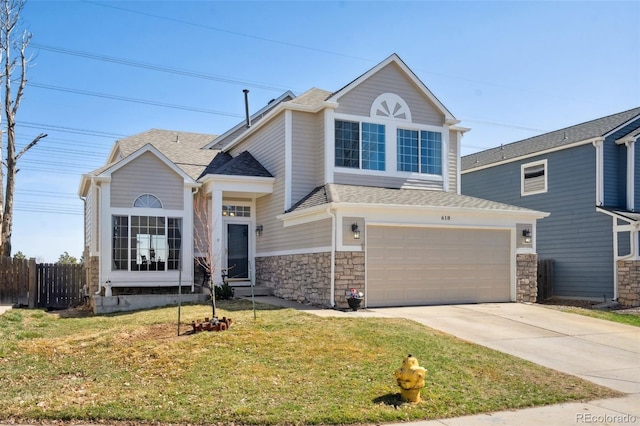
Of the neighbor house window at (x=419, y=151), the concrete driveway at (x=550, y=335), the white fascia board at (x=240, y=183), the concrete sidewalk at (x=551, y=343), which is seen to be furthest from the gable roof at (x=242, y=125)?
the concrete driveway at (x=550, y=335)

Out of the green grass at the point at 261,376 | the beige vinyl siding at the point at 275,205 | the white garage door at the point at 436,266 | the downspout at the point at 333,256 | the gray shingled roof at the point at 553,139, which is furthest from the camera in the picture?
the gray shingled roof at the point at 553,139

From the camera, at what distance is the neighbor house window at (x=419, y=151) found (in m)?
18.3

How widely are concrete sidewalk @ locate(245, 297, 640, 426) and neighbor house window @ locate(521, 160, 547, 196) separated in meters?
8.12

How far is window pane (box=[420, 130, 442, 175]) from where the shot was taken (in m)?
18.6

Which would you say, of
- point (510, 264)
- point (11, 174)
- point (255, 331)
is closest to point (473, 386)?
point (255, 331)

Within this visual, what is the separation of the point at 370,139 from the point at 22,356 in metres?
11.7

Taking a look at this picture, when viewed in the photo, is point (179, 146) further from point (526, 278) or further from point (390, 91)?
point (526, 278)

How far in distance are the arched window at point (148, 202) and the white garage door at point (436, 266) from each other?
22.6 ft

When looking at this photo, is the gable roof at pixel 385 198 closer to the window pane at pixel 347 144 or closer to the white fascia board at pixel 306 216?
the white fascia board at pixel 306 216

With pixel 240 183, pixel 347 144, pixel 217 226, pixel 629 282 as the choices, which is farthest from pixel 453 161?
pixel 217 226

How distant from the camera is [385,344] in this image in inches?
395

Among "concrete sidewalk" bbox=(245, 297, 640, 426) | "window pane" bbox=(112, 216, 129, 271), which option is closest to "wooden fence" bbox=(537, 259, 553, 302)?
"concrete sidewalk" bbox=(245, 297, 640, 426)

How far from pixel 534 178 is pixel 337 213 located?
40.0 feet

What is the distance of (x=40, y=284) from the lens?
18.8m
